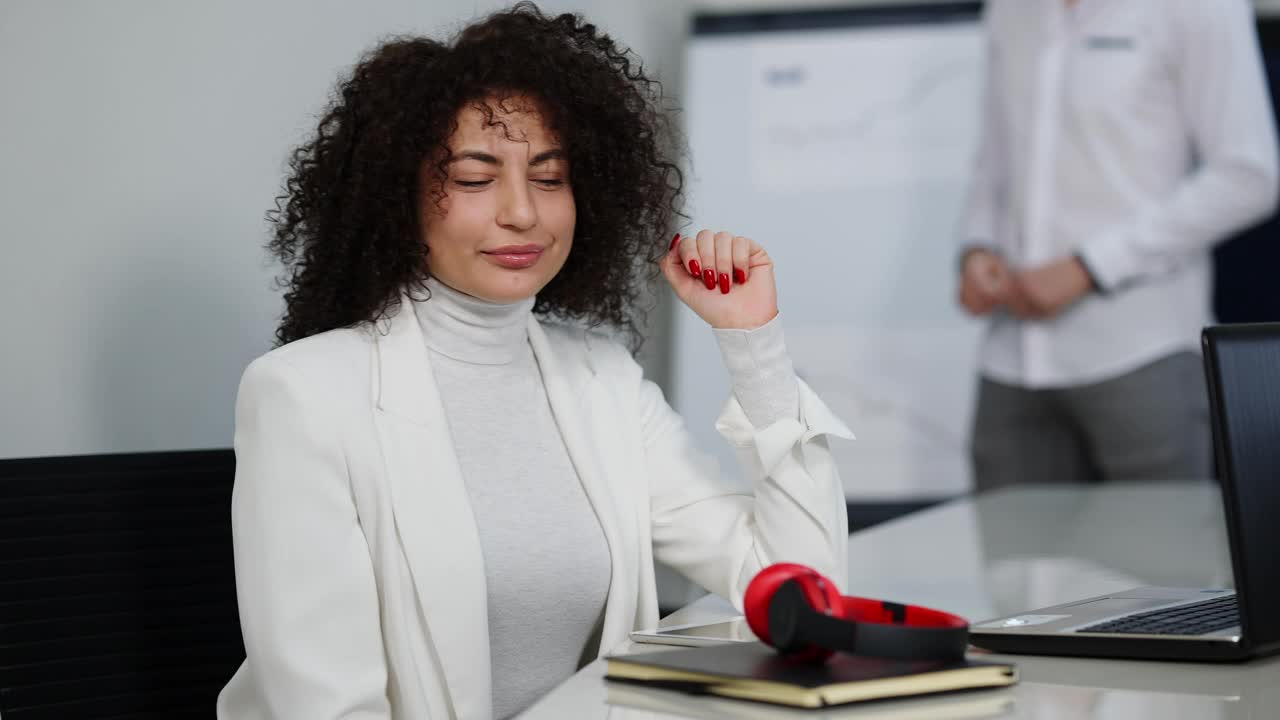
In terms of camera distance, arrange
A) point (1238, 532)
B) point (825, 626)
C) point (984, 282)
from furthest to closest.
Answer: point (984, 282), point (1238, 532), point (825, 626)

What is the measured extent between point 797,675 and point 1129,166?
2.62 m

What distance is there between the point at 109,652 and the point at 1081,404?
8.14ft

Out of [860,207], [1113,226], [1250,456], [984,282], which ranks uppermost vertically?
[860,207]

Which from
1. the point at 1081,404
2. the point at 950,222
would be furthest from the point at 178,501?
the point at 950,222

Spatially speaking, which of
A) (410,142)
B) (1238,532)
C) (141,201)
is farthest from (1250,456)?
(141,201)

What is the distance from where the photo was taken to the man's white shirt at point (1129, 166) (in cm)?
316

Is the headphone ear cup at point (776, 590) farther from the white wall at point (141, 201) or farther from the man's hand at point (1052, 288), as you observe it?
the man's hand at point (1052, 288)

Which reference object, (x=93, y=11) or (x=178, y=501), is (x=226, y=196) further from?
(x=178, y=501)

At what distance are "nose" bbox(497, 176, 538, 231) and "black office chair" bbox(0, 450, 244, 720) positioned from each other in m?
0.39

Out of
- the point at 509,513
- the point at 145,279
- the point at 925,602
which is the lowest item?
the point at 925,602

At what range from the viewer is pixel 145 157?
1768mm

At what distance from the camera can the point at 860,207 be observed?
4.15 metres

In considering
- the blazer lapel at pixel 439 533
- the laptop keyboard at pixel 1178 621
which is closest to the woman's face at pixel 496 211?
the blazer lapel at pixel 439 533

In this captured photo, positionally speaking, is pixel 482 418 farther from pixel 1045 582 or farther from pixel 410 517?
pixel 1045 582
